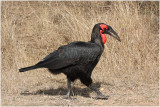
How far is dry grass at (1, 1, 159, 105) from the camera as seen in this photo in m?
4.94

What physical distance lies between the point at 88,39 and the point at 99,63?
1.92 feet

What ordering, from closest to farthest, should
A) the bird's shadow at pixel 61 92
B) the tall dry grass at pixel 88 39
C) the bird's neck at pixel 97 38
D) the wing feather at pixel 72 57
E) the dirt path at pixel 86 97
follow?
the dirt path at pixel 86 97 → the wing feather at pixel 72 57 → the bird's neck at pixel 97 38 → the bird's shadow at pixel 61 92 → the tall dry grass at pixel 88 39

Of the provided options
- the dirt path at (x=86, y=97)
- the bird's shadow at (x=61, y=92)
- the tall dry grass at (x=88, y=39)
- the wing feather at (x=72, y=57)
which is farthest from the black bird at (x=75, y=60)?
the tall dry grass at (x=88, y=39)

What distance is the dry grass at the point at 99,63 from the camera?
494 cm

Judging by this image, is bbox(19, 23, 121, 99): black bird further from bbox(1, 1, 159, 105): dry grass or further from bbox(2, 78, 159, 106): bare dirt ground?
bbox(1, 1, 159, 105): dry grass

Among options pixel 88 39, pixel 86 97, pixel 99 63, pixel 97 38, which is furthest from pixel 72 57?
pixel 88 39

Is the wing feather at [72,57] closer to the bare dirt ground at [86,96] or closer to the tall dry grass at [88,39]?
the bare dirt ground at [86,96]

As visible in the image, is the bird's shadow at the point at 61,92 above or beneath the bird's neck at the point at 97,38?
beneath

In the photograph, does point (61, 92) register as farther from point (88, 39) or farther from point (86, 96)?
point (88, 39)

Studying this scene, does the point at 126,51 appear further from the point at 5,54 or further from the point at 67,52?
the point at 5,54

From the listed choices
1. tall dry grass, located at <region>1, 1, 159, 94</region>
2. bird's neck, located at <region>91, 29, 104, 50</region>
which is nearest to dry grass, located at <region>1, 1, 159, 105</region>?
tall dry grass, located at <region>1, 1, 159, 94</region>

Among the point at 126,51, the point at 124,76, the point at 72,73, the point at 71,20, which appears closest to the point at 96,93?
the point at 72,73

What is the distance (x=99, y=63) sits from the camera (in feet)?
21.1

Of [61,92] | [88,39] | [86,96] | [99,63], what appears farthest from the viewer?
[88,39]
